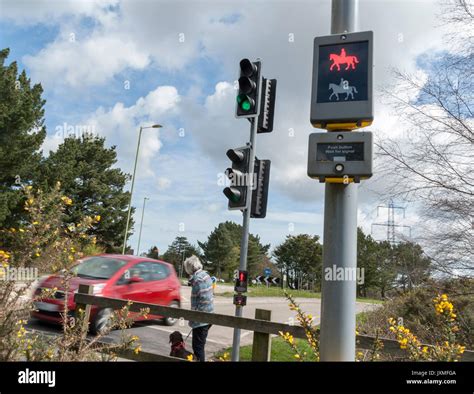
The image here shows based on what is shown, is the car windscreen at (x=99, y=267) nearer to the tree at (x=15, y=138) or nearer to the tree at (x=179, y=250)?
the tree at (x=15, y=138)

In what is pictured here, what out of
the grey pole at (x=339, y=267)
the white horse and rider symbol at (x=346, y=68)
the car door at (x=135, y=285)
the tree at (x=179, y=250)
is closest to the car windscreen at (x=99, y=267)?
the car door at (x=135, y=285)

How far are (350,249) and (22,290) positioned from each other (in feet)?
7.43

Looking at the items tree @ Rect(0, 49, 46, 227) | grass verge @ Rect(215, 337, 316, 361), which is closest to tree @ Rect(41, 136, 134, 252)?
tree @ Rect(0, 49, 46, 227)

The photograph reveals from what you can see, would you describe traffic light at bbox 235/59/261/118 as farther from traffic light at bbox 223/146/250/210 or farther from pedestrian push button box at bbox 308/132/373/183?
pedestrian push button box at bbox 308/132/373/183

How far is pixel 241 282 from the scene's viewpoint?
523 cm

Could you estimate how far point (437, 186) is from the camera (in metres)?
7.54

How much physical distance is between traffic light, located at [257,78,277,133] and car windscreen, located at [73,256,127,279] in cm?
457

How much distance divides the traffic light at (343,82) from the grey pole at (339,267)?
0.40 meters

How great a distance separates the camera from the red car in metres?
7.28

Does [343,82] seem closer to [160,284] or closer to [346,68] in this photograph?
[346,68]

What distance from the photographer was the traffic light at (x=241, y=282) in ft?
17.1

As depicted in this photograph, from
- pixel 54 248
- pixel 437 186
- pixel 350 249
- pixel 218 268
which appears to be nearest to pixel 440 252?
pixel 437 186

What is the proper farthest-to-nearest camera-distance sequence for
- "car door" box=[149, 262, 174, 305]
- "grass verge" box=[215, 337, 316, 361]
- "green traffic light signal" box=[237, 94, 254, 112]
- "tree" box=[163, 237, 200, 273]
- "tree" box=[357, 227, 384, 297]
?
"tree" box=[163, 237, 200, 273]
"tree" box=[357, 227, 384, 297]
"car door" box=[149, 262, 174, 305]
"grass verge" box=[215, 337, 316, 361]
"green traffic light signal" box=[237, 94, 254, 112]

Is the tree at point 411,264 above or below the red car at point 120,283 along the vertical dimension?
above
